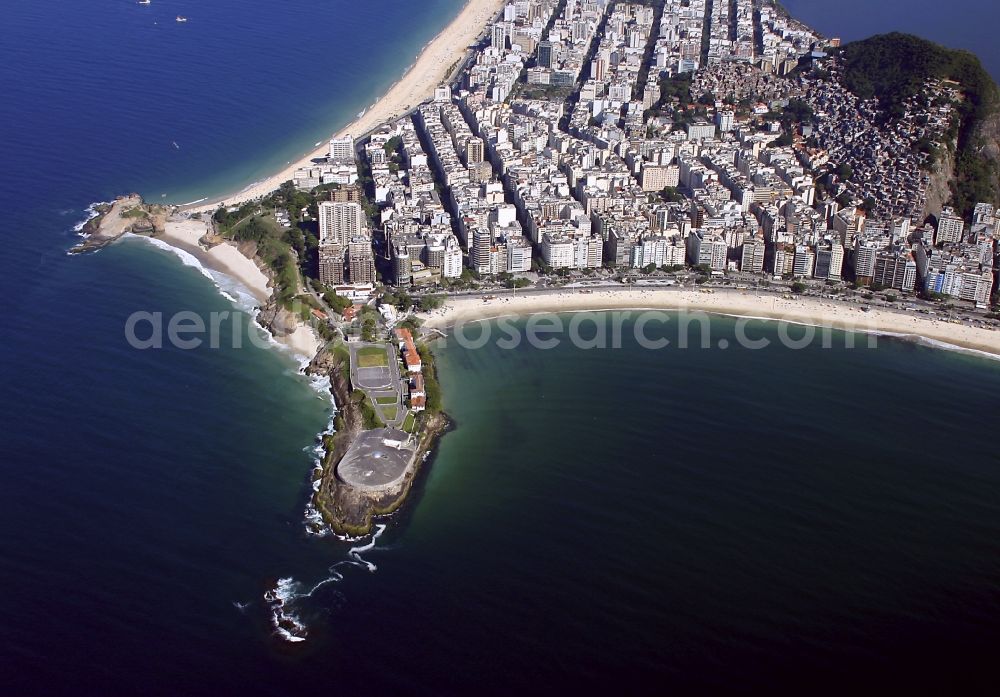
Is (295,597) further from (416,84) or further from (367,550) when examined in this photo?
(416,84)

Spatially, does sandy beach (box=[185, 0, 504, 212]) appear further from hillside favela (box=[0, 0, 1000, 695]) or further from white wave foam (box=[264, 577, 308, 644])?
white wave foam (box=[264, 577, 308, 644])

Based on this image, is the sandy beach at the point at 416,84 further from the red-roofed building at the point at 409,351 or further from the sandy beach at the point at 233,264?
the red-roofed building at the point at 409,351

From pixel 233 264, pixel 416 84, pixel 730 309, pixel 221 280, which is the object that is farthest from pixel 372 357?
pixel 416 84

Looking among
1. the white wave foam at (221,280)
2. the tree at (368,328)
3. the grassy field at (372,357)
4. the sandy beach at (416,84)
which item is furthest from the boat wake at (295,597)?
the sandy beach at (416,84)

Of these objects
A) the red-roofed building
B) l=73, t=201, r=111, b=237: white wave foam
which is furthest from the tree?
l=73, t=201, r=111, b=237: white wave foam

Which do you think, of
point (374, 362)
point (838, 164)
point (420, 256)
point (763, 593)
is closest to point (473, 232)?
point (420, 256)

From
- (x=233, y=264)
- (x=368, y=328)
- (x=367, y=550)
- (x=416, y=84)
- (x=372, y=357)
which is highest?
(x=416, y=84)

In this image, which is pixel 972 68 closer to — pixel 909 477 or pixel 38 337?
pixel 909 477
